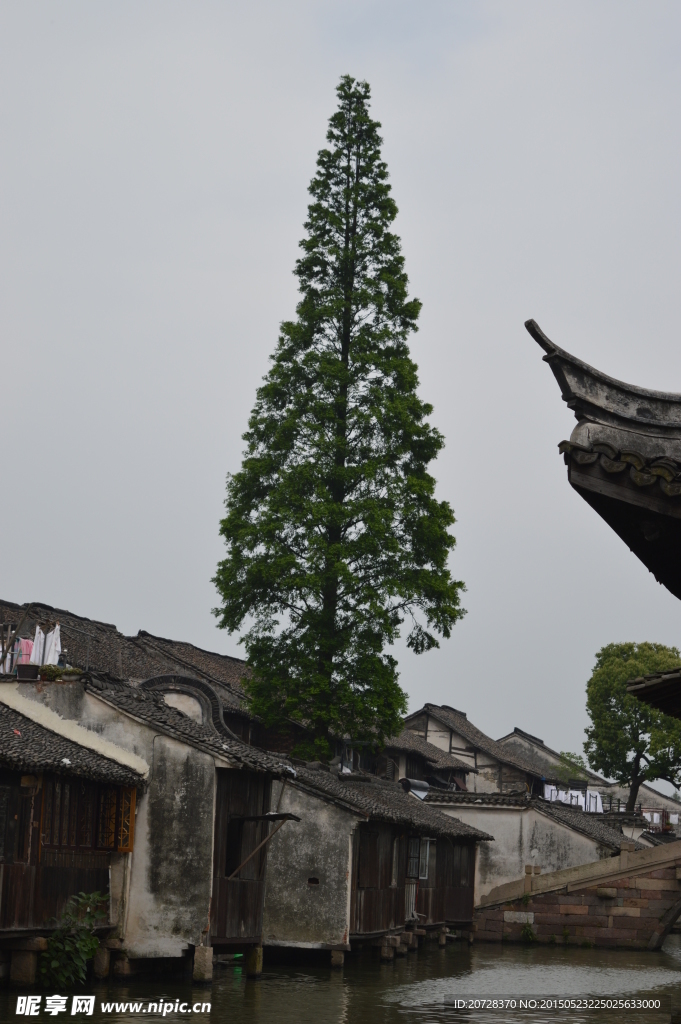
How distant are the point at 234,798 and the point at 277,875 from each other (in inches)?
154

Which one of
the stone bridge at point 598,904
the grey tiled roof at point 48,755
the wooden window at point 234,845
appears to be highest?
the grey tiled roof at point 48,755

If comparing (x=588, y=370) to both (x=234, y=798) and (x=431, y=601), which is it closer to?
(x=234, y=798)

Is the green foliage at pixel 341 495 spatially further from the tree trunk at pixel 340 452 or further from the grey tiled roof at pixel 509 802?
the grey tiled roof at pixel 509 802

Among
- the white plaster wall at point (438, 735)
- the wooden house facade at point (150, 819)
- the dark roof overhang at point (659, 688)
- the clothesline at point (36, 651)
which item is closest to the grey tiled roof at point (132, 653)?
the clothesline at point (36, 651)

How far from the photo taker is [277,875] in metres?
25.2

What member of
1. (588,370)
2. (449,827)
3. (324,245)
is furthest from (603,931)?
(588,370)

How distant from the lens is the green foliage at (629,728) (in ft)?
177

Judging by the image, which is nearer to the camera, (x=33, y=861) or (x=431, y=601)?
(x=33, y=861)

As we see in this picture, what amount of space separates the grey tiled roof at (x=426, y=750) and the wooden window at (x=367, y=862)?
54.3 feet

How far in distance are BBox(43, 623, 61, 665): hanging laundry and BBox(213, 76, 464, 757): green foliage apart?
253 inches

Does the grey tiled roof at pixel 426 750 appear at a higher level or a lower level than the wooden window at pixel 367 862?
higher

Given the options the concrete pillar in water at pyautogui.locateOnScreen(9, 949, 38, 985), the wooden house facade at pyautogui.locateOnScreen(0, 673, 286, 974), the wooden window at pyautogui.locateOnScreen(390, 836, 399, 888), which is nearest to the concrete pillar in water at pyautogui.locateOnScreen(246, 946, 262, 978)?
the wooden house facade at pyautogui.locateOnScreen(0, 673, 286, 974)

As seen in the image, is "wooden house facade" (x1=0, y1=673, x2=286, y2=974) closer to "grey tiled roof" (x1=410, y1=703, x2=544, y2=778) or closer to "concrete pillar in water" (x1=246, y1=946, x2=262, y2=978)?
"concrete pillar in water" (x1=246, y1=946, x2=262, y2=978)

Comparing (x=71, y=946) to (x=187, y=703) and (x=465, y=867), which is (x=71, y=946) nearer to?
(x=187, y=703)
